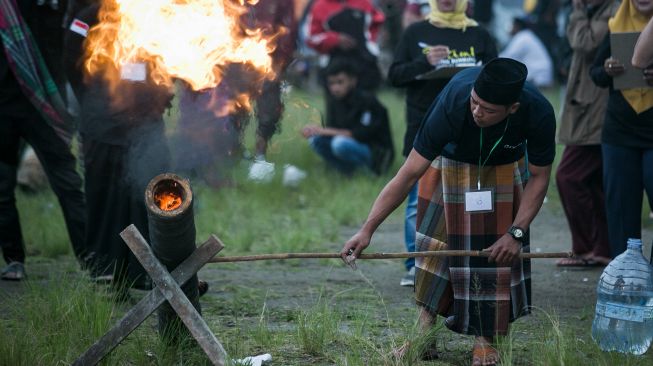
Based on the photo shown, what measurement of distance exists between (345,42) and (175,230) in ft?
21.8

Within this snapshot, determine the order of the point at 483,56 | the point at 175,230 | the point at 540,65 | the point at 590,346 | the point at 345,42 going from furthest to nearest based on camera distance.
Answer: the point at 540,65
the point at 345,42
the point at 483,56
the point at 590,346
the point at 175,230

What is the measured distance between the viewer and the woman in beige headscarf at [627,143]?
5887 millimetres

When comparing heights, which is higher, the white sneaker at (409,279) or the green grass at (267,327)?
the green grass at (267,327)

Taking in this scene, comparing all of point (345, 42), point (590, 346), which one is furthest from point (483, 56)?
point (345, 42)

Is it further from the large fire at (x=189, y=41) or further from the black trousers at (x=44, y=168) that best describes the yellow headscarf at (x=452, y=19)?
the black trousers at (x=44, y=168)

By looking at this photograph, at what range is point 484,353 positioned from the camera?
4926 millimetres

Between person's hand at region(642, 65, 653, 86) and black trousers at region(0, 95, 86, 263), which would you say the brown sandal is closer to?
person's hand at region(642, 65, 653, 86)

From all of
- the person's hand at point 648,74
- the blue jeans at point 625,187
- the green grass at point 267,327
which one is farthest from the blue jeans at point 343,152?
the person's hand at point 648,74

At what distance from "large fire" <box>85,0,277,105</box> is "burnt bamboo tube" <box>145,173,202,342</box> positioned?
1.03 metres

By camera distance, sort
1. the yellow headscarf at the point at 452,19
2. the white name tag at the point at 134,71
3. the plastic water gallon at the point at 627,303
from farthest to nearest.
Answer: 1. the yellow headscarf at the point at 452,19
2. the white name tag at the point at 134,71
3. the plastic water gallon at the point at 627,303

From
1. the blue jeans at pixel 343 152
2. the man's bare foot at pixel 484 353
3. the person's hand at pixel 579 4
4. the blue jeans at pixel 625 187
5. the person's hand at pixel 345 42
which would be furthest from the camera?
the person's hand at pixel 345 42

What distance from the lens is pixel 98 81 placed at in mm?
6180

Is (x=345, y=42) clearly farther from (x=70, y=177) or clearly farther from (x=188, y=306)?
(x=188, y=306)

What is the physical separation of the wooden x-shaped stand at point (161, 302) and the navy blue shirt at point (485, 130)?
1.16 metres
